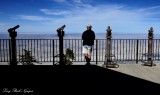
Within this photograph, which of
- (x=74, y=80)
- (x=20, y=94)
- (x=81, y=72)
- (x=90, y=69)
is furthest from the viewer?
(x=90, y=69)

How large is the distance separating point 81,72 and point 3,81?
2.79 meters

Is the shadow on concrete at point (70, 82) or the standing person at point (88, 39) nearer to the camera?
the shadow on concrete at point (70, 82)

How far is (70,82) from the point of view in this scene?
7.17 meters

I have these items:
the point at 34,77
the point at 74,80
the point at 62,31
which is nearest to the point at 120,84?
the point at 74,80

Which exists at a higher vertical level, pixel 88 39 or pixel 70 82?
pixel 88 39

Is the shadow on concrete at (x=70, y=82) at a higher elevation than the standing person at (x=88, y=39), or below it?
below

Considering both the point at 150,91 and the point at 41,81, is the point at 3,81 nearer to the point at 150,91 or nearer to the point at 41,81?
the point at 41,81

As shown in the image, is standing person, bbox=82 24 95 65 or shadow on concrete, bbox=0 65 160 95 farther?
standing person, bbox=82 24 95 65

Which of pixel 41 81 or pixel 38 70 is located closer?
pixel 41 81

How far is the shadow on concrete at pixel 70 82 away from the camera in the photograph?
640cm

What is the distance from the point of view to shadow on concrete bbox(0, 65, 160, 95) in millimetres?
6402

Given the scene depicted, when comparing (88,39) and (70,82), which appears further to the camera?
(88,39)

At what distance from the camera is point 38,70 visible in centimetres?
891

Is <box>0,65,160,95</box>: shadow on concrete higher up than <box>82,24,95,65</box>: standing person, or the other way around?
<box>82,24,95,65</box>: standing person
